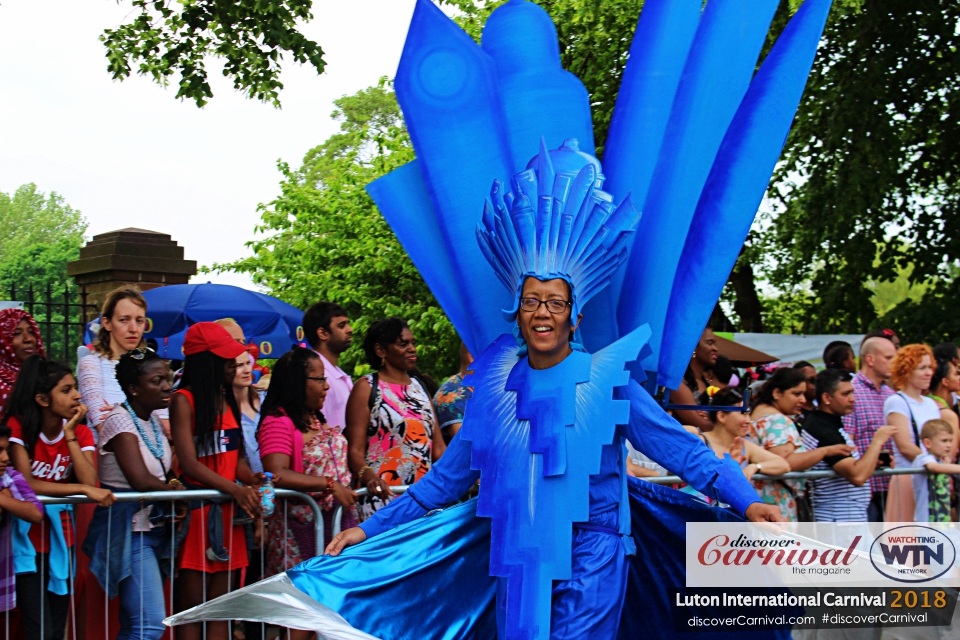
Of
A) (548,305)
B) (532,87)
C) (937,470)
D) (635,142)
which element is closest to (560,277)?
(548,305)

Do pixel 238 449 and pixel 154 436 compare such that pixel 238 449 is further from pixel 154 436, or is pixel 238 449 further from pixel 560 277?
pixel 560 277

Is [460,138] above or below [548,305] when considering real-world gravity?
above

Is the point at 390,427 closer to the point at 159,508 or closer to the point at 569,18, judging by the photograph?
the point at 159,508

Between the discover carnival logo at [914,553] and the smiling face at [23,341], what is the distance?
440 centimetres

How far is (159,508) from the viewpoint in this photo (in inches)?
181

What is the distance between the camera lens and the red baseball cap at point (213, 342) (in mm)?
4879

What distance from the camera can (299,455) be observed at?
5125 mm

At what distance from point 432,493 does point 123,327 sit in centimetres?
225

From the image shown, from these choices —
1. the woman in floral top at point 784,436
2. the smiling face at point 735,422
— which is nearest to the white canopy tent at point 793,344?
the woman in floral top at point 784,436

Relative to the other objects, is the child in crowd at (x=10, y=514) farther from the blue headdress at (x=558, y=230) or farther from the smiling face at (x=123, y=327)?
the blue headdress at (x=558, y=230)

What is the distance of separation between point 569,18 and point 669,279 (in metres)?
10.7

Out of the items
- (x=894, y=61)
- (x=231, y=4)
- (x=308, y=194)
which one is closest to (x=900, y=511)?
(x=231, y=4)

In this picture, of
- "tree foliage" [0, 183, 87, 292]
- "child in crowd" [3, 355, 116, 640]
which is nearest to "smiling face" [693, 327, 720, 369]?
"child in crowd" [3, 355, 116, 640]

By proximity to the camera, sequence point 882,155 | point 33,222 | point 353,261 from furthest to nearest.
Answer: point 33,222 → point 353,261 → point 882,155
